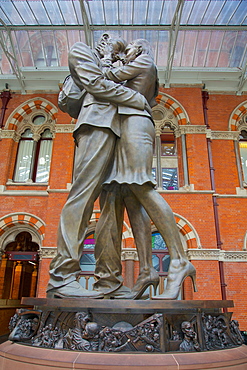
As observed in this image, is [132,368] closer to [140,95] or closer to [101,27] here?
[140,95]

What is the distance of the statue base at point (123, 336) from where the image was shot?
1581mm

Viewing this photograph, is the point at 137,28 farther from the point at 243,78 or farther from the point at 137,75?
the point at 137,75

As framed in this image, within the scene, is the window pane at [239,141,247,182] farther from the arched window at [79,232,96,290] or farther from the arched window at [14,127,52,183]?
the arched window at [14,127,52,183]

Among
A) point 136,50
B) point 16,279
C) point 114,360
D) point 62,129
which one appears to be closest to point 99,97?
point 136,50

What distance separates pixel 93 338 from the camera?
170 cm

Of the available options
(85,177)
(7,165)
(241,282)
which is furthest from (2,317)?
(85,177)

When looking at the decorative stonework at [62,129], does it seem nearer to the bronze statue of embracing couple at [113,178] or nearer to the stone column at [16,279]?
the stone column at [16,279]

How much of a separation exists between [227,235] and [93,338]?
9004mm

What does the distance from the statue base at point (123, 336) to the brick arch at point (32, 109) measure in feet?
34.7

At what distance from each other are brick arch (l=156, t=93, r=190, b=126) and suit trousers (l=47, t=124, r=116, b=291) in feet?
29.3

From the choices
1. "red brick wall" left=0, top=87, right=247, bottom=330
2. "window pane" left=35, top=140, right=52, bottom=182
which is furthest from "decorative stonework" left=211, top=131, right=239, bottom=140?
"window pane" left=35, top=140, right=52, bottom=182

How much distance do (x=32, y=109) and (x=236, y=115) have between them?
308 inches

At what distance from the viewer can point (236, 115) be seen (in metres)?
11.5

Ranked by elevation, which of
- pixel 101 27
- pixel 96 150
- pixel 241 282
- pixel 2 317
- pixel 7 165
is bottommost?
pixel 2 317
